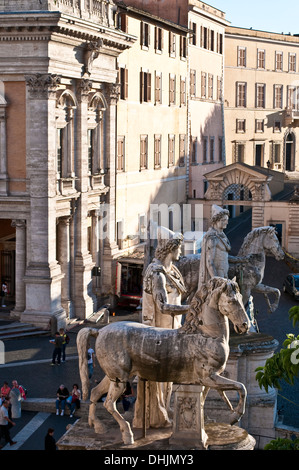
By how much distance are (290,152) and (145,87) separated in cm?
3684

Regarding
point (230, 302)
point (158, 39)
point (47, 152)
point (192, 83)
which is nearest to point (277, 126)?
point (192, 83)

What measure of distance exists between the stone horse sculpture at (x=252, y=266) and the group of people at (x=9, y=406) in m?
4.85

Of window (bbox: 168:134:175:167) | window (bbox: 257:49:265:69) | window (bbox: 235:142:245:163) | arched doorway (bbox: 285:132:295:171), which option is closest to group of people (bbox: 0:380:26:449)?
window (bbox: 168:134:175:167)

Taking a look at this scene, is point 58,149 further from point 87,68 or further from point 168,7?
point 168,7

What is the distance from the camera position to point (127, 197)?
4659cm

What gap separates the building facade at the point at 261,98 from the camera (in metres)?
74.9

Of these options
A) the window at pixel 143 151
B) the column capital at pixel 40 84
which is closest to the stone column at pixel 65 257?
the column capital at pixel 40 84

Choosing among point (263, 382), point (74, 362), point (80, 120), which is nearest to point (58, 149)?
point (80, 120)

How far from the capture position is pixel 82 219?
38.6 m

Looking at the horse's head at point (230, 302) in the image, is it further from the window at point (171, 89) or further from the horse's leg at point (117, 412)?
the window at point (171, 89)

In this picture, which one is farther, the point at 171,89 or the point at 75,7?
the point at 171,89

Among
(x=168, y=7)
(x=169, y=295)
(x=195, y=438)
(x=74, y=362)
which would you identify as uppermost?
(x=168, y=7)

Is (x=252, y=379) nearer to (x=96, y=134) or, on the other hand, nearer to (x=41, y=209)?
(x=41, y=209)
